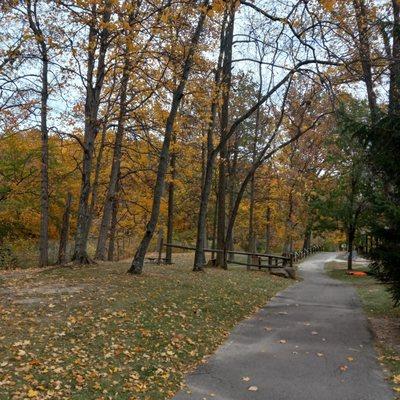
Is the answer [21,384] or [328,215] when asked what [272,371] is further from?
[328,215]

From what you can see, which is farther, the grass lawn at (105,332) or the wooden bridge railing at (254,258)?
the wooden bridge railing at (254,258)

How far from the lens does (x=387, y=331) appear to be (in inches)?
376

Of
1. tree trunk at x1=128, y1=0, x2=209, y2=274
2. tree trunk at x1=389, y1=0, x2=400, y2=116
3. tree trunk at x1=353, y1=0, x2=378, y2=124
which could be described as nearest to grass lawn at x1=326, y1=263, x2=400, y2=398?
tree trunk at x1=389, y1=0, x2=400, y2=116

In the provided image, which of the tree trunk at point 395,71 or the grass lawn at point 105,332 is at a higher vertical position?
the tree trunk at point 395,71

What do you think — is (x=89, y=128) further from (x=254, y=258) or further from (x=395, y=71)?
(x=254, y=258)

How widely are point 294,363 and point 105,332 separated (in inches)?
115

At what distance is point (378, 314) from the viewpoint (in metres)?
11.6

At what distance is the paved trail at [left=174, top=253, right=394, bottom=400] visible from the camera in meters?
5.76

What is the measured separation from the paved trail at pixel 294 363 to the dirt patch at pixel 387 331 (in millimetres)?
219

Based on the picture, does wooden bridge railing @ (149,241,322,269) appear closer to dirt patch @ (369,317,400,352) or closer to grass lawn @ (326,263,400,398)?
grass lawn @ (326,263,400,398)

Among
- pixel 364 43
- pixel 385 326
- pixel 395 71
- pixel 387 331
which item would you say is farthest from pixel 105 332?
pixel 364 43

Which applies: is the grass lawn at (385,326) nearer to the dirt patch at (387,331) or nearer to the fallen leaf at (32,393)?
the dirt patch at (387,331)

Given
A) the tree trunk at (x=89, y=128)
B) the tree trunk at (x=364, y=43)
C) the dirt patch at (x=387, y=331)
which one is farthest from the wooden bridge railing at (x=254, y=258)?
the dirt patch at (x=387, y=331)

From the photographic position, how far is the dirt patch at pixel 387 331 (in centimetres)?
850
